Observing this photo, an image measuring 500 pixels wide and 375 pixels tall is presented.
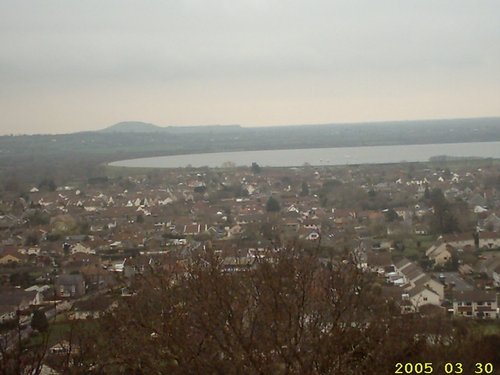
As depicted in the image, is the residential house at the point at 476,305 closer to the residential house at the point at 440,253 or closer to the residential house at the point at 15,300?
the residential house at the point at 440,253

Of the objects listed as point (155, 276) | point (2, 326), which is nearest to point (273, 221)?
point (2, 326)

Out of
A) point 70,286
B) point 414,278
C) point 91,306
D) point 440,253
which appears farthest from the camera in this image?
point 440,253

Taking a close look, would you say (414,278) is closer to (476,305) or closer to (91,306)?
(476,305)

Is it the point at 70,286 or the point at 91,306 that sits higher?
the point at 91,306

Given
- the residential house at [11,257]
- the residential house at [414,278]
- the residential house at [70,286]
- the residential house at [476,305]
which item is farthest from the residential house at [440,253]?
the residential house at [11,257]

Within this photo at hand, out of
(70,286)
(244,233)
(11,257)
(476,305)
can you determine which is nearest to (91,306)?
(70,286)

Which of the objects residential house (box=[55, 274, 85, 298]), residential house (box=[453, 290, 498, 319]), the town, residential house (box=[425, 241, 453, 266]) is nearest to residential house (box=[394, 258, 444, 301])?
the town

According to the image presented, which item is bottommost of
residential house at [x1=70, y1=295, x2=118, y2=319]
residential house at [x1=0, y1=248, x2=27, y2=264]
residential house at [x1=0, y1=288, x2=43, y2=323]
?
residential house at [x1=0, y1=248, x2=27, y2=264]

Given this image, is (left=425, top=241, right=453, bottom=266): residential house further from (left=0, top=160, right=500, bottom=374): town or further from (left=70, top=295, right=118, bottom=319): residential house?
(left=70, top=295, right=118, bottom=319): residential house
